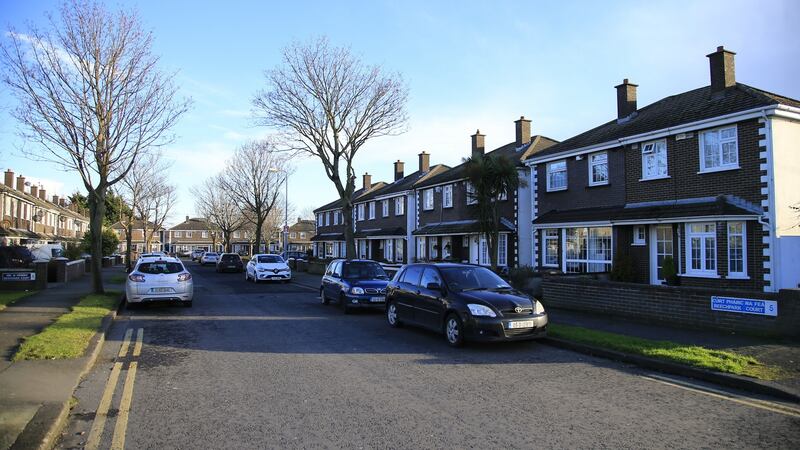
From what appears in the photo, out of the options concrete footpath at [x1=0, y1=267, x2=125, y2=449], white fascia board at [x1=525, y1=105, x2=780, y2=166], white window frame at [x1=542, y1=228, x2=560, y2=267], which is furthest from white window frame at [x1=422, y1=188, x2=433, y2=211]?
concrete footpath at [x1=0, y1=267, x2=125, y2=449]

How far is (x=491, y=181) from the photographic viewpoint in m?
19.4

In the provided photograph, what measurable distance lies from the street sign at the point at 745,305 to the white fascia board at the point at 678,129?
6.86 m

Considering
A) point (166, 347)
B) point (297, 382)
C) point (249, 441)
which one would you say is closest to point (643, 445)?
point (249, 441)

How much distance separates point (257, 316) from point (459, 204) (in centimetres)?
1707

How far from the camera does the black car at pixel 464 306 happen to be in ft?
29.8

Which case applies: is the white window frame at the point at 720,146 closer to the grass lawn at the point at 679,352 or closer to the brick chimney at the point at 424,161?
the grass lawn at the point at 679,352

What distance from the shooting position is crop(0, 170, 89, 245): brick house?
36344mm

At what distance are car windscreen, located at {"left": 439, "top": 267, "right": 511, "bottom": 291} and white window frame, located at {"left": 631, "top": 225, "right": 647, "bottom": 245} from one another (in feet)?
30.8

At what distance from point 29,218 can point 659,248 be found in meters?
46.9

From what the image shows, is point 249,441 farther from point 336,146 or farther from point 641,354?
point 336,146

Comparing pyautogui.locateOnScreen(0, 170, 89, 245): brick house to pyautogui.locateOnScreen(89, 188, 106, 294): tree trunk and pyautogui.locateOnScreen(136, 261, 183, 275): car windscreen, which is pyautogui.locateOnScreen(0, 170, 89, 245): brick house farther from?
pyautogui.locateOnScreen(136, 261, 183, 275): car windscreen

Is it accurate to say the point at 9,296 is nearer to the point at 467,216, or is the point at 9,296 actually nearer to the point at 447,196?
the point at 467,216

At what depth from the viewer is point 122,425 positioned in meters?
5.29

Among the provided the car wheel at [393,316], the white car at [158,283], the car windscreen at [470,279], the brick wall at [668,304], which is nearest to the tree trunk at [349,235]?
the white car at [158,283]
